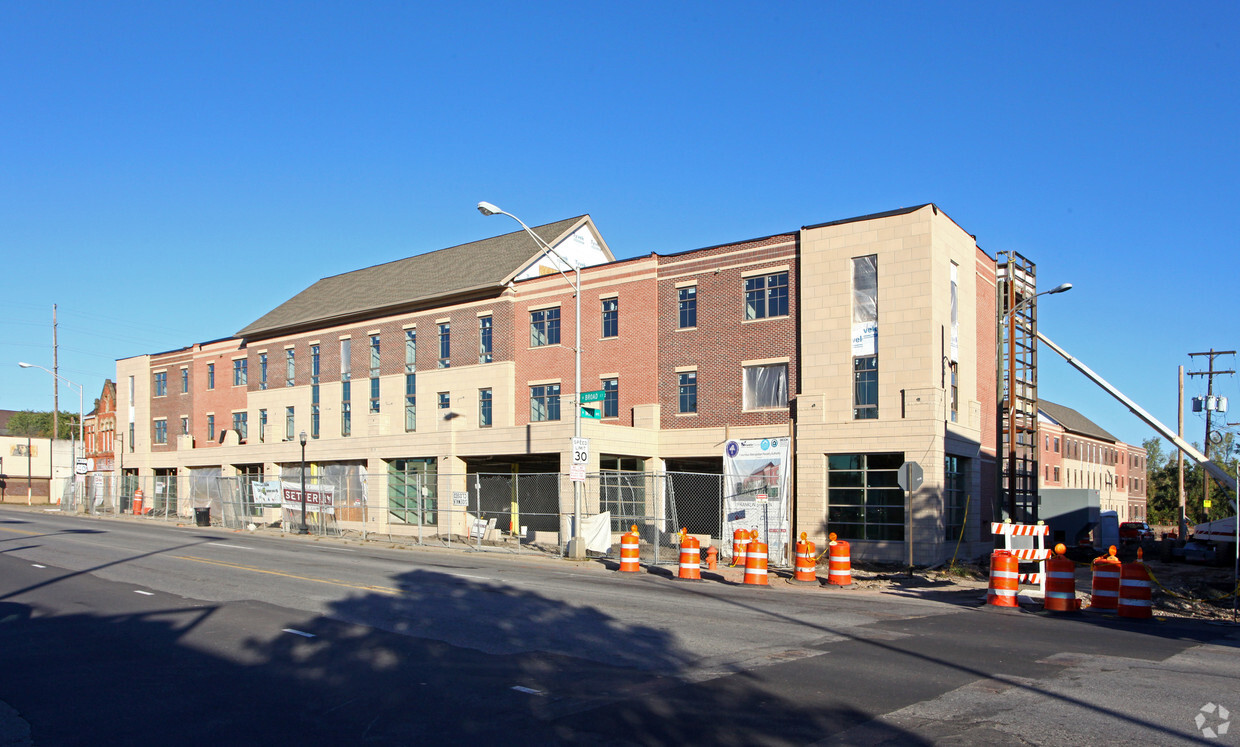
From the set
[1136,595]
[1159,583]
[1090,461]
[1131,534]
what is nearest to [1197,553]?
[1131,534]

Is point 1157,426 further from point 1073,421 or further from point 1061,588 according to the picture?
point 1073,421

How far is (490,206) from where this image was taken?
974 inches

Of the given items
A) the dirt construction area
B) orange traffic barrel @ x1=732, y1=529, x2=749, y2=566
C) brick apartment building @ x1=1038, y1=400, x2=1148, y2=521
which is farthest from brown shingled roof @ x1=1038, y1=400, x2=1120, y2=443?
orange traffic barrel @ x1=732, y1=529, x2=749, y2=566

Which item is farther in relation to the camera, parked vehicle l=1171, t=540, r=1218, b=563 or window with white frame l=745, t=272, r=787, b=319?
window with white frame l=745, t=272, r=787, b=319

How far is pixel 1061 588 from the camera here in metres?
15.8

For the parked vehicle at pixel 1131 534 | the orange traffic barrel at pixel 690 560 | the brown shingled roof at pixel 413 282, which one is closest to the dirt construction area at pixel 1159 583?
the orange traffic barrel at pixel 690 560

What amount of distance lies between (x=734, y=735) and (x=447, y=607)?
8.22m

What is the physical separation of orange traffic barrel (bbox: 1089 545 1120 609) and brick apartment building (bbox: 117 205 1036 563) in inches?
361

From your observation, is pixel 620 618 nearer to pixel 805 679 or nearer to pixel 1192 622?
pixel 805 679

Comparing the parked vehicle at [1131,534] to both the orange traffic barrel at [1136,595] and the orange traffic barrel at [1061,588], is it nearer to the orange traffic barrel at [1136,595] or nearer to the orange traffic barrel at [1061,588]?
the orange traffic barrel at [1061,588]

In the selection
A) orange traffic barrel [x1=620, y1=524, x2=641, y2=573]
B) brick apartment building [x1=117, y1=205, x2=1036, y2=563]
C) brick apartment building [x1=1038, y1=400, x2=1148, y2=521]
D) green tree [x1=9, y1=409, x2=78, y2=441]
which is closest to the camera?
orange traffic barrel [x1=620, y1=524, x2=641, y2=573]

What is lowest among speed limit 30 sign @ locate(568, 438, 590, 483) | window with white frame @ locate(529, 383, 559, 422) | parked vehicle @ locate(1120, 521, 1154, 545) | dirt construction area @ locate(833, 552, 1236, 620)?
parked vehicle @ locate(1120, 521, 1154, 545)

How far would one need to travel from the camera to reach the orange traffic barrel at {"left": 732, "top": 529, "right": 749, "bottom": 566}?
22047 millimetres

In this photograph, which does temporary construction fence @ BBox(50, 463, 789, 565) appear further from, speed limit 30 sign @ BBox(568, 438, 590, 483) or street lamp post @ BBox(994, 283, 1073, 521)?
street lamp post @ BBox(994, 283, 1073, 521)
